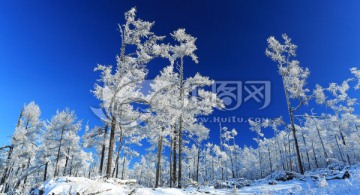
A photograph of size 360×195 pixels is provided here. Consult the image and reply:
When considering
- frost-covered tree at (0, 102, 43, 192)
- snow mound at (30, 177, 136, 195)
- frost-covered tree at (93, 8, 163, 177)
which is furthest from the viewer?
frost-covered tree at (0, 102, 43, 192)

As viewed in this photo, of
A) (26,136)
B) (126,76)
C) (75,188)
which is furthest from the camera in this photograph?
(26,136)

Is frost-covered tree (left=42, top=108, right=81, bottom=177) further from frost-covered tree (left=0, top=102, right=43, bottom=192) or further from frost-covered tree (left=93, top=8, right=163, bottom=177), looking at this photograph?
frost-covered tree (left=93, top=8, right=163, bottom=177)

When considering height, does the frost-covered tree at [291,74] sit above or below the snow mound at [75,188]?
above

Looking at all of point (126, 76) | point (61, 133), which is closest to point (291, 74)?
point (126, 76)

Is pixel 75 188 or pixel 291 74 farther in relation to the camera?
pixel 291 74

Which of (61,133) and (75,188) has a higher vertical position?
(61,133)

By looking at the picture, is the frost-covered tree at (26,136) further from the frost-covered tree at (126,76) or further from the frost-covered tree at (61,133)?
the frost-covered tree at (126,76)

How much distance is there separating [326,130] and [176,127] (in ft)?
130

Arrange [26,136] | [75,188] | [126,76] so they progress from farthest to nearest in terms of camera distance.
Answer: [26,136], [126,76], [75,188]

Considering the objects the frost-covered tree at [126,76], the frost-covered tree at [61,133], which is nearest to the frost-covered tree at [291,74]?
the frost-covered tree at [126,76]

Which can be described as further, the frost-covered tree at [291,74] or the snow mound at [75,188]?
the frost-covered tree at [291,74]

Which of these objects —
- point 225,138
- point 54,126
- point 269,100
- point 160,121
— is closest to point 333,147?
point 225,138

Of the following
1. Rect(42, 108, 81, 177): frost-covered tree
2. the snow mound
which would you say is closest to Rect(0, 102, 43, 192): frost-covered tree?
Rect(42, 108, 81, 177): frost-covered tree

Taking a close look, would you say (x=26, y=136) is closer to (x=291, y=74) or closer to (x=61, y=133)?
(x=61, y=133)
